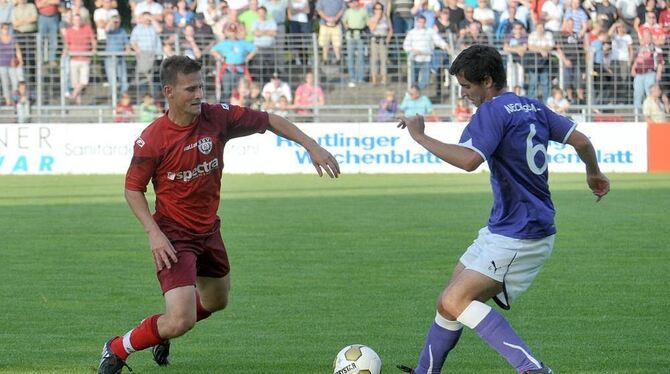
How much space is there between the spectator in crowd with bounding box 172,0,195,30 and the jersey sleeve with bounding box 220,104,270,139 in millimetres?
22157

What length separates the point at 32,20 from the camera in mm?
28781

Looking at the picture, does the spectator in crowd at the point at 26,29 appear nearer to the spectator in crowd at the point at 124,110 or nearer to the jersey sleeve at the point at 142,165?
the spectator in crowd at the point at 124,110

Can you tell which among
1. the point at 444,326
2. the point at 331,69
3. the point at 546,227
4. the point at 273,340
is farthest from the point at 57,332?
the point at 331,69

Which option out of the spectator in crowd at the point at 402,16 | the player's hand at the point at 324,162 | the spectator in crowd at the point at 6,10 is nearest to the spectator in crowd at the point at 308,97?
the spectator in crowd at the point at 402,16

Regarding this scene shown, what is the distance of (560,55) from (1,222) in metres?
15.1

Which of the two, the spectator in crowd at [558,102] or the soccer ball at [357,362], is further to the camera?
the spectator in crowd at [558,102]

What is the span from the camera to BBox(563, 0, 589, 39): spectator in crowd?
28.7 meters

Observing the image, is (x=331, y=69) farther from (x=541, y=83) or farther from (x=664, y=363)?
(x=664, y=363)

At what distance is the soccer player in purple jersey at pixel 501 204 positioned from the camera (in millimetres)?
6227

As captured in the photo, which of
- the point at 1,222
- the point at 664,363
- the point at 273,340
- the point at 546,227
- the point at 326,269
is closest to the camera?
the point at 546,227

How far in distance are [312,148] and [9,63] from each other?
22.7 metres

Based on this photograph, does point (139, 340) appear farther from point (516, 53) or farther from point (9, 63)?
point (9, 63)

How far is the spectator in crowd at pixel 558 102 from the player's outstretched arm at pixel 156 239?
69.2 ft

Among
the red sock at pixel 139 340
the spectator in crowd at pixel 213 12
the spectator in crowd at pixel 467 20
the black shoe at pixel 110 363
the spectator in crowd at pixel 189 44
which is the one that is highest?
the spectator in crowd at pixel 213 12
